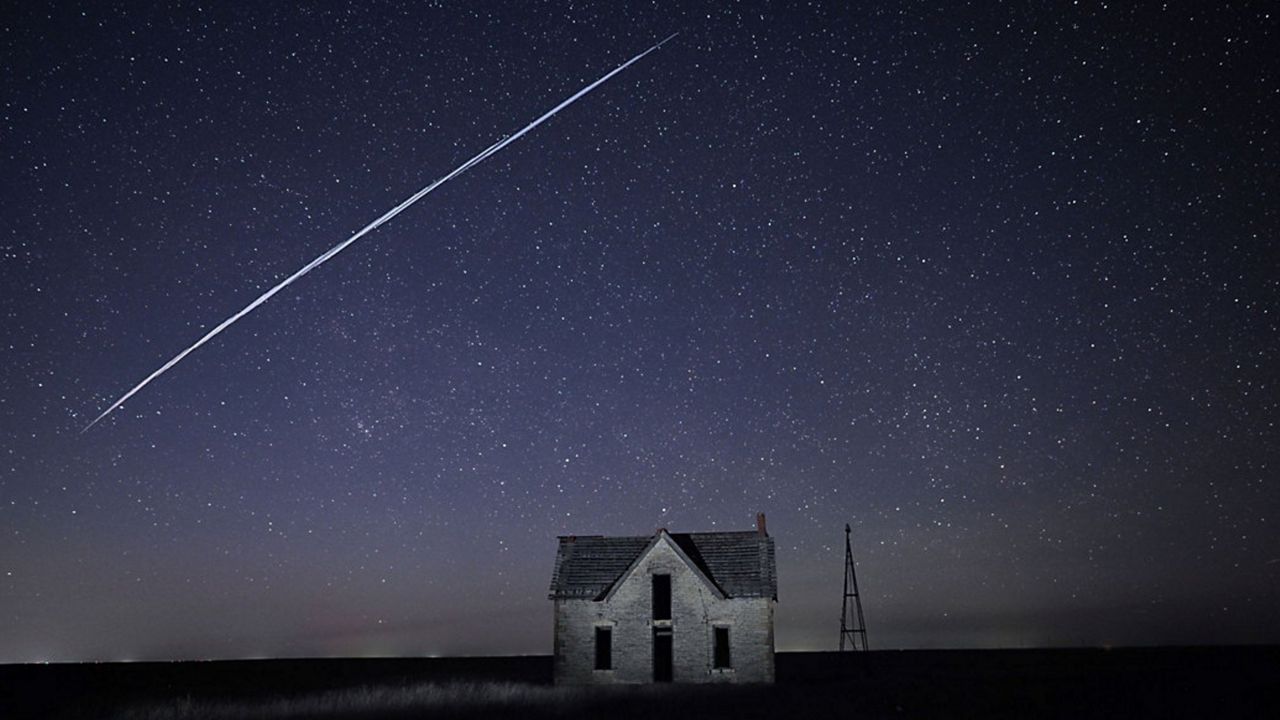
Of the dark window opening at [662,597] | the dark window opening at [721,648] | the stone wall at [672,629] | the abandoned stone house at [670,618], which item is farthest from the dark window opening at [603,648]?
the dark window opening at [721,648]

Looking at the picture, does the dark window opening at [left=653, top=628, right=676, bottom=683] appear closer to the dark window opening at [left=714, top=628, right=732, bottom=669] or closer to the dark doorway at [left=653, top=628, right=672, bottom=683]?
the dark doorway at [left=653, top=628, right=672, bottom=683]

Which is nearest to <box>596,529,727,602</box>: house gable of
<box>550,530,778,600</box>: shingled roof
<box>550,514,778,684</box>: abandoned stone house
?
<box>550,514,778,684</box>: abandoned stone house

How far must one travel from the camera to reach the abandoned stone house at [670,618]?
34.4 meters

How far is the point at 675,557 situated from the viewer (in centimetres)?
3525

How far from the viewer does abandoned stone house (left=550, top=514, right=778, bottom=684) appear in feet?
113

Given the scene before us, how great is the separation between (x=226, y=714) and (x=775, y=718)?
15.0m

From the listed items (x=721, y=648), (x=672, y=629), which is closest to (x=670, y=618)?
(x=672, y=629)

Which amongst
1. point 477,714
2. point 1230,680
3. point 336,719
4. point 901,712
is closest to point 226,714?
point 336,719

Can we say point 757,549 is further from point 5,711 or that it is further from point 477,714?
point 5,711

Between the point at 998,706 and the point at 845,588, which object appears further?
the point at 845,588

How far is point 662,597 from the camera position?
120ft

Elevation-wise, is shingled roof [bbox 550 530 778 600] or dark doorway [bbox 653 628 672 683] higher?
shingled roof [bbox 550 530 778 600]

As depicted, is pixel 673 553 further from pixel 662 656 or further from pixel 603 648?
pixel 662 656

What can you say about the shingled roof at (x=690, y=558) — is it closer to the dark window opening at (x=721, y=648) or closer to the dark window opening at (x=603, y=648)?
the dark window opening at (x=603, y=648)
